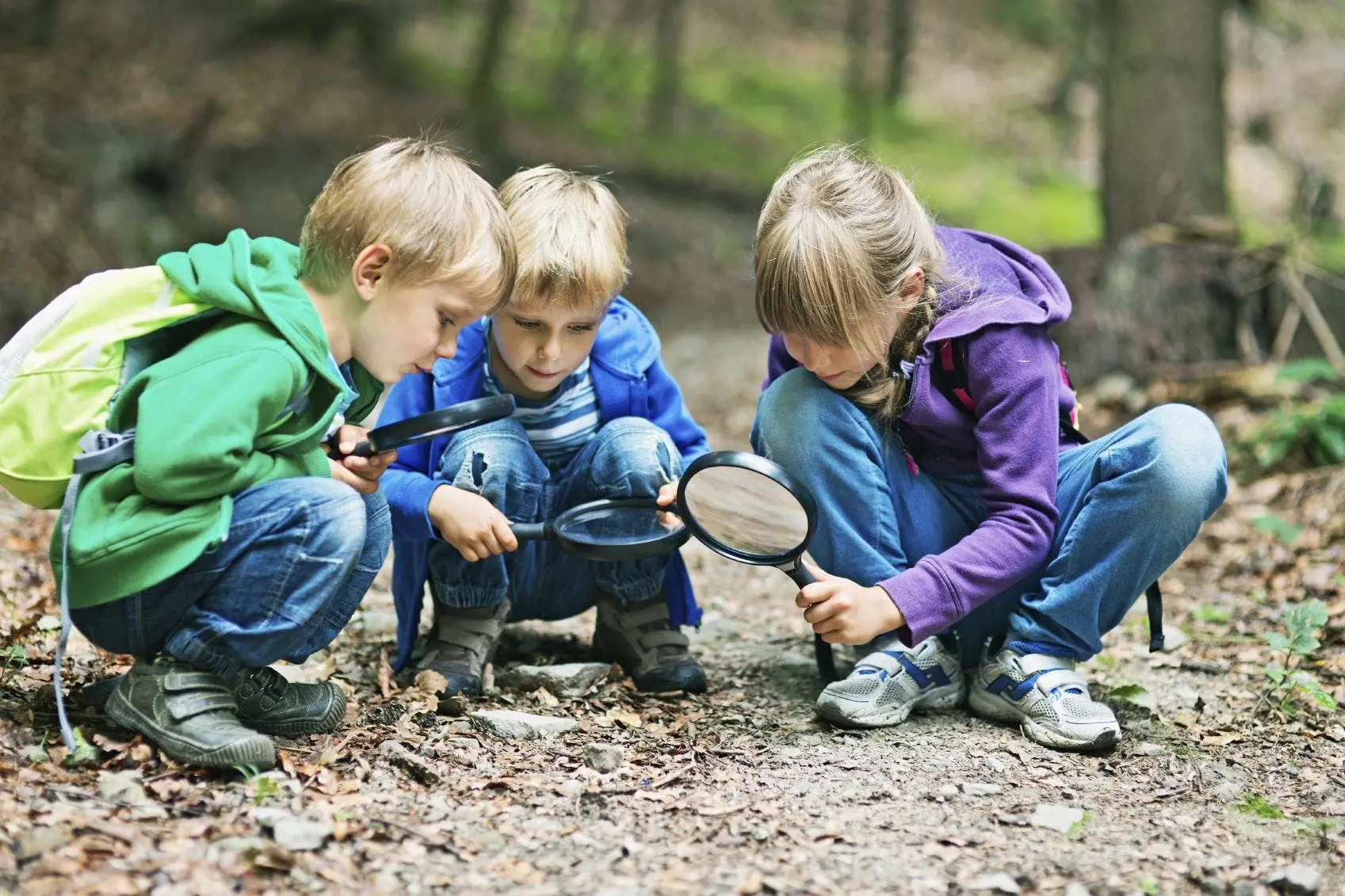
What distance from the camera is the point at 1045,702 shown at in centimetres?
288

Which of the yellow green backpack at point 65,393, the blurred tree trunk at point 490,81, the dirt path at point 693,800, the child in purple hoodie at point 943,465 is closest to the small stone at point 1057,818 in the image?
A: the dirt path at point 693,800

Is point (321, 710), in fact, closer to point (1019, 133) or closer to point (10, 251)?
point (10, 251)

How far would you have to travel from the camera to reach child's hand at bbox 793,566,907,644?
8.80 ft

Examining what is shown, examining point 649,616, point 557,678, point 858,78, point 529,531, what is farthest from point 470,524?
point 858,78

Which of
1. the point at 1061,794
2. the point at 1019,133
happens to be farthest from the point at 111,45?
the point at 1019,133

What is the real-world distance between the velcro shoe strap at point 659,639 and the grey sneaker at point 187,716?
41.4 inches

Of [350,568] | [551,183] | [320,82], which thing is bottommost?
[350,568]

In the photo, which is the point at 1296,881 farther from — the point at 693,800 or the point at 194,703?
the point at 194,703

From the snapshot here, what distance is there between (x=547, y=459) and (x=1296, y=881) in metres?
1.88

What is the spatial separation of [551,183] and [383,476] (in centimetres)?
81

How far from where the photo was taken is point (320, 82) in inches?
566

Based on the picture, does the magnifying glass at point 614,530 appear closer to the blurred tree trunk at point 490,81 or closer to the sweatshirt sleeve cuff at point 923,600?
the sweatshirt sleeve cuff at point 923,600

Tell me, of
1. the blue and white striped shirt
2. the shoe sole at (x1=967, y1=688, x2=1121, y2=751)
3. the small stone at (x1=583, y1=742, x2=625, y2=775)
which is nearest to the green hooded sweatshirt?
the blue and white striped shirt

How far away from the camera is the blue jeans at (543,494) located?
9.77ft
